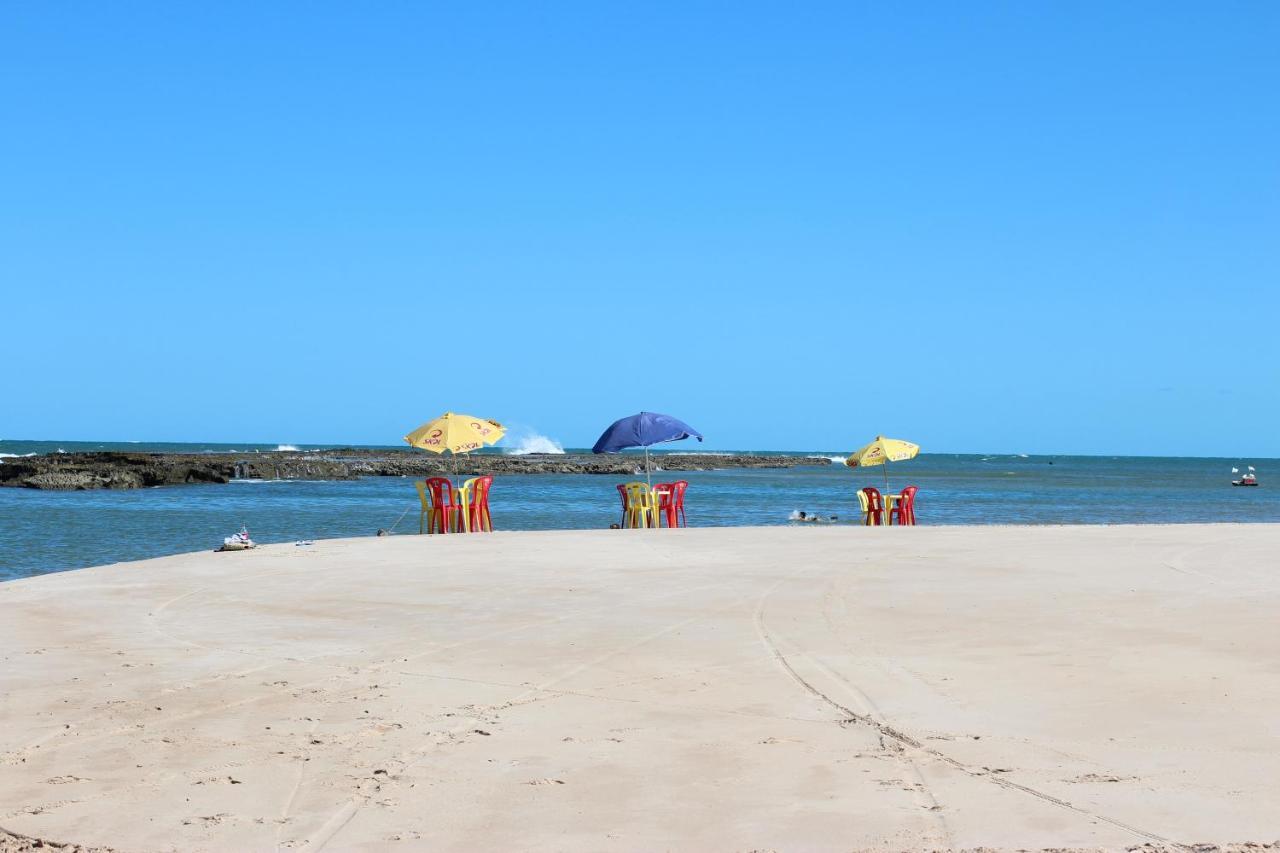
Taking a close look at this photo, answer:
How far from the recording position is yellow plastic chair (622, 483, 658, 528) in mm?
21203

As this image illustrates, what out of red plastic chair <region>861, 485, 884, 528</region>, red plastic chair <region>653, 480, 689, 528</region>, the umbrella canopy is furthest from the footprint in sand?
red plastic chair <region>861, 485, 884, 528</region>

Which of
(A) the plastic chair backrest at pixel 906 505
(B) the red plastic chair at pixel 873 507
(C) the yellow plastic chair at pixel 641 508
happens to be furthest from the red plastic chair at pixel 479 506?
(A) the plastic chair backrest at pixel 906 505

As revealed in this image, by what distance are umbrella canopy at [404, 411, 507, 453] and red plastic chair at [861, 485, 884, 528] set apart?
6.94 meters

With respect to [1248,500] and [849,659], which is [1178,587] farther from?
[1248,500]

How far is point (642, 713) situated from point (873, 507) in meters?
16.7

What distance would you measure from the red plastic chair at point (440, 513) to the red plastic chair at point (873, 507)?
7.35 m

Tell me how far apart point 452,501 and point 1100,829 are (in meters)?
16.0

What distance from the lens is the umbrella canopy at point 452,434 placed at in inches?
740

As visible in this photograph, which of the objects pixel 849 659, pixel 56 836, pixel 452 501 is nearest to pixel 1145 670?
pixel 849 659

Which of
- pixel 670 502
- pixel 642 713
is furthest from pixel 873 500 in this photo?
pixel 642 713

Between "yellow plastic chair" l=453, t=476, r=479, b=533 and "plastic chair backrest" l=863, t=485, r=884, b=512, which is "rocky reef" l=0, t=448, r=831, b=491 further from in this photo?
"yellow plastic chair" l=453, t=476, r=479, b=533

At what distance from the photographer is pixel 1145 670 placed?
7332mm

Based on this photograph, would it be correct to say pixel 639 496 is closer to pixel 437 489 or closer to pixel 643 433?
pixel 643 433

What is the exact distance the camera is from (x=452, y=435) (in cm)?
1895
